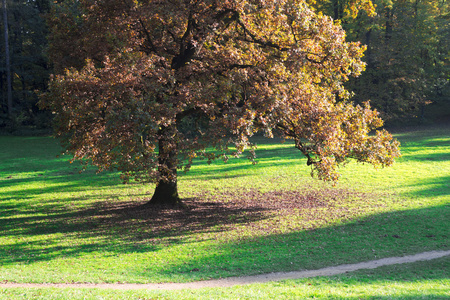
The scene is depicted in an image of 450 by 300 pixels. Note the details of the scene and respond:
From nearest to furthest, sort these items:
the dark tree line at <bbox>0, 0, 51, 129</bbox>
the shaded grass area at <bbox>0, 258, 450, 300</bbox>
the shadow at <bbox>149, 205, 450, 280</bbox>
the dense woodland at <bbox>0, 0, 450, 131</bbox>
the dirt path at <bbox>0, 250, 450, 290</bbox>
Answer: the shaded grass area at <bbox>0, 258, 450, 300</bbox>
the dirt path at <bbox>0, 250, 450, 290</bbox>
the shadow at <bbox>149, 205, 450, 280</bbox>
the dense woodland at <bbox>0, 0, 450, 131</bbox>
the dark tree line at <bbox>0, 0, 51, 129</bbox>

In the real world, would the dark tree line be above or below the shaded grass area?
above

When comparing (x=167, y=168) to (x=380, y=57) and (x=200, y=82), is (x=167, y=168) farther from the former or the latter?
(x=380, y=57)

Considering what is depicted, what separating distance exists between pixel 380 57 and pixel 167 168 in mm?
38656

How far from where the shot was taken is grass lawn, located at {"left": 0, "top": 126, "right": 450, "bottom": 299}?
33.9 feet

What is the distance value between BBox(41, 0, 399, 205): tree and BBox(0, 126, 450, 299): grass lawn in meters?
2.49

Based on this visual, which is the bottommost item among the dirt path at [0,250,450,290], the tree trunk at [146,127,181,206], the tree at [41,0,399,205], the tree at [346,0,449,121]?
the dirt path at [0,250,450,290]

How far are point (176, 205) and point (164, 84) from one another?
621 cm

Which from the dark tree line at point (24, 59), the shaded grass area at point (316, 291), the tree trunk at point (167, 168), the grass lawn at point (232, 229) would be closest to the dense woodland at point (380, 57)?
the dark tree line at point (24, 59)

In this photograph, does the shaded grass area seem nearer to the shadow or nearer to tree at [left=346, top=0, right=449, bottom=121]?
the shadow

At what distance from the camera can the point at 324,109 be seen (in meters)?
14.9

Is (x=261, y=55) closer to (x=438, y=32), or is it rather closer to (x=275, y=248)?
(x=275, y=248)

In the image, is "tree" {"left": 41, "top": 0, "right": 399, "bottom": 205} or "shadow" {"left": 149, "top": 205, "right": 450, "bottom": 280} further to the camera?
"tree" {"left": 41, "top": 0, "right": 399, "bottom": 205}

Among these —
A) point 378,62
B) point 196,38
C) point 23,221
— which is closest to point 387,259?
point 196,38

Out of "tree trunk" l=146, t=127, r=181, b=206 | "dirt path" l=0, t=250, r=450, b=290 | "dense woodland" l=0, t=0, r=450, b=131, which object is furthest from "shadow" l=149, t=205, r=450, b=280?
"dense woodland" l=0, t=0, r=450, b=131
